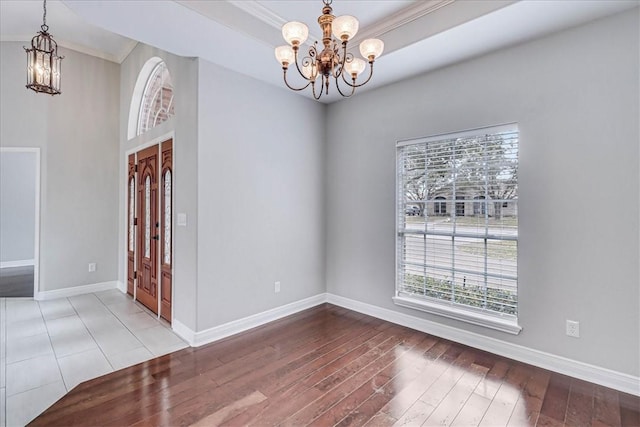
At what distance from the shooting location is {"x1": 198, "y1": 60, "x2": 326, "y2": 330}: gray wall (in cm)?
315

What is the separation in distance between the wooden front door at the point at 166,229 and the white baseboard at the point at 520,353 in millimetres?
2427

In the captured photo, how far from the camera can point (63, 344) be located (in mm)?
3047

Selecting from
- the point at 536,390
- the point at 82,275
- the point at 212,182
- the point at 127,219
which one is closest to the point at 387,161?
the point at 212,182

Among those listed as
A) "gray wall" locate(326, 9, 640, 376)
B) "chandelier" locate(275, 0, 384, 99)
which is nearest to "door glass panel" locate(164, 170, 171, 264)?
"chandelier" locate(275, 0, 384, 99)

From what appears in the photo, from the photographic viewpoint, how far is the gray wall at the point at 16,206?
6637mm

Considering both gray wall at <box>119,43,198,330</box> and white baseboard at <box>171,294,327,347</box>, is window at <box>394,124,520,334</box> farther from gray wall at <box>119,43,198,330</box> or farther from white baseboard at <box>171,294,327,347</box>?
gray wall at <box>119,43,198,330</box>

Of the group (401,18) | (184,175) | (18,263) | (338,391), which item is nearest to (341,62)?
(401,18)

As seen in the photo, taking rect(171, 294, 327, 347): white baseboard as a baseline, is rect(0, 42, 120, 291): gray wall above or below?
above

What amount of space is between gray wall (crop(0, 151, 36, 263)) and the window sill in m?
7.82

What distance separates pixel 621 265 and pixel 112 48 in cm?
661

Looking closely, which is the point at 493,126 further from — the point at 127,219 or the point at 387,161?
the point at 127,219

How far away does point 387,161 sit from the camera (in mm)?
3732

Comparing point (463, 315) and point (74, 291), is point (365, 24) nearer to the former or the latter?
point (463, 315)

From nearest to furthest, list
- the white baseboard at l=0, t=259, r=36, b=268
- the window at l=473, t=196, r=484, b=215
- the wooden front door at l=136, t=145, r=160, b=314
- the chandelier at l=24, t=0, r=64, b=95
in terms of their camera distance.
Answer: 1. the window at l=473, t=196, r=484, b=215
2. the chandelier at l=24, t=0, r=64, b=95
3. the wooden front door at l=136, t=145, r=160, b=314
4. the white baseboard at l=0, t=259, r=36, b=268
